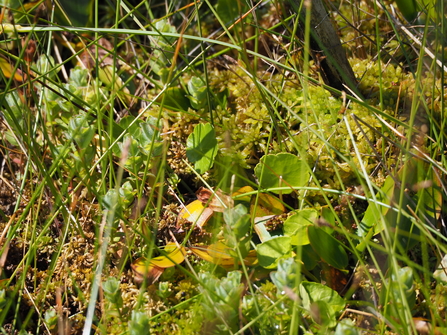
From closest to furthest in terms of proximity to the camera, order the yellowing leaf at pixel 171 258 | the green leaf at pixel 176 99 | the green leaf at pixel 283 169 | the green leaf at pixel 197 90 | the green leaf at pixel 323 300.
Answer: the green leaf at pixel 323 300 < the yellowing leaf at pixel 171 258 < the green leaf at pixel 283 169 < the green leaf at pixel 197 90 < the green leaf at pixel 176 99

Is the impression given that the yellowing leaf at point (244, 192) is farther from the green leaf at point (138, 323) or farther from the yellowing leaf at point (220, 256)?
the green leaf at point (138, 323)

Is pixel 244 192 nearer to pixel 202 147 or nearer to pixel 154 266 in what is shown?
pixel 202 147

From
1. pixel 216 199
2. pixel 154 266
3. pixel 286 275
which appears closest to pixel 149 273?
pixel 154 266

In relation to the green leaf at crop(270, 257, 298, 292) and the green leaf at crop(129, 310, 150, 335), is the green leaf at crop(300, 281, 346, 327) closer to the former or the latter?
the green leaf at crop(270, 257, 298, 292)

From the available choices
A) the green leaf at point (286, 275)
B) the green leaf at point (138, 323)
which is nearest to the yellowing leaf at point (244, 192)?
the green leaf at point (286, 275)

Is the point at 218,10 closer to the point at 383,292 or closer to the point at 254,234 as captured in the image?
the point at 254,234

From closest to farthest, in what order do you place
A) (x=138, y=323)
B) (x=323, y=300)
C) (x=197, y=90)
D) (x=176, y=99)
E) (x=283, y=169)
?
(x=138, y=323) → (x=323, y=300) → (x=283, y=169) → (x=197, y=90) → (x=176, y=99)

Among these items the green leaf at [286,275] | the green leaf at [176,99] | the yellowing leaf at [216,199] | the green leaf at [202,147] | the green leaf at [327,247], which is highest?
the green leaf at [176,99]

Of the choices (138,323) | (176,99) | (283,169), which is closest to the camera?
(138,323)
